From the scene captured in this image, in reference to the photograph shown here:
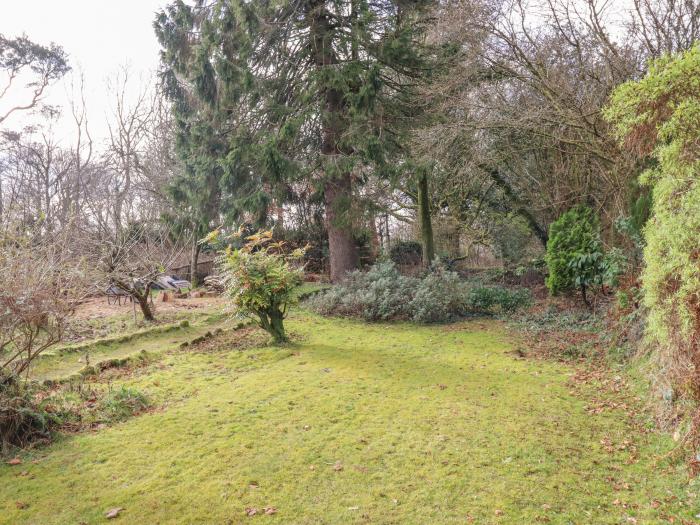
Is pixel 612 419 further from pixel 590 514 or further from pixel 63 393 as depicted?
Result: pixel 63 393

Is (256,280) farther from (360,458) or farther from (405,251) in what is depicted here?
(405,251)

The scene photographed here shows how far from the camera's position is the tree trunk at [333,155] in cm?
1090

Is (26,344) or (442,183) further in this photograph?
(442,183)

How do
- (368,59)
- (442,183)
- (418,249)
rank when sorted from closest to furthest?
(368,59) < (442,183) < (418,249)

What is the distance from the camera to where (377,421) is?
433 centimetres

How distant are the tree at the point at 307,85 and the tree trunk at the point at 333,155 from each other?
0.03m

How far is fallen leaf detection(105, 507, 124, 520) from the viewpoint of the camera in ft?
9.65

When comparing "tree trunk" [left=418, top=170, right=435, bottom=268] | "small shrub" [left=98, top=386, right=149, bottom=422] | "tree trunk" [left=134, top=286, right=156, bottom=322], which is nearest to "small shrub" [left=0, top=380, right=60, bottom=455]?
"small shrub" [left=98, top=386, right=149, bottom=422]

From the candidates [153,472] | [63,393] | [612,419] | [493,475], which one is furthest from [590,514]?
[63,393]

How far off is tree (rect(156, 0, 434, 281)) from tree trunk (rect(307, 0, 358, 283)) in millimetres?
25

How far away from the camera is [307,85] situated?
37.1 ft

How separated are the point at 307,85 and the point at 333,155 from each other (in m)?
2.01

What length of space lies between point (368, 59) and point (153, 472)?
9953 millimetres

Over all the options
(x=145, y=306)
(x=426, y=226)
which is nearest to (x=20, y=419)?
(x=145, y=306)
